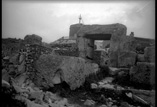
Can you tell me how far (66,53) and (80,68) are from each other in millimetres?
3179

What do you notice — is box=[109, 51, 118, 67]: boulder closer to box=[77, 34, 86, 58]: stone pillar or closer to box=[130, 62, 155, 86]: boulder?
box=[77, 34, 86, 58]: stone pillar

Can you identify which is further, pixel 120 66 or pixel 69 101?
pixel 120 66

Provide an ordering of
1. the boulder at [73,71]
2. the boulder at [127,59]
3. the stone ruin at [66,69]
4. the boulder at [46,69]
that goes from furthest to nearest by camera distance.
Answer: the boulder at [127,59]
the boulder at [73,71]
the boulder at [46,69]
the stone ruin at [66,69]

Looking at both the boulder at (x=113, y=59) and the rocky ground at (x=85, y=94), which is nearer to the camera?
the rocky ground at (x=85, y=94)

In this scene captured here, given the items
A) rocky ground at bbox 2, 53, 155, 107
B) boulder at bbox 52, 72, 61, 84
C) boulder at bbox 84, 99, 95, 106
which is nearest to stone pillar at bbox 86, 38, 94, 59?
rocky ground at bbox 2, 53, 155, 107

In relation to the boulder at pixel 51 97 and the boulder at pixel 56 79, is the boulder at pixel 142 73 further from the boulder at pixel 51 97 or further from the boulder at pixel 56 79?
the boulder at pixel 51 97

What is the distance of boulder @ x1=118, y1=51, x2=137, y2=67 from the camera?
7000mm

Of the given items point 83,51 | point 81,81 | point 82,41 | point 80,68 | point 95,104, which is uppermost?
point 82,41

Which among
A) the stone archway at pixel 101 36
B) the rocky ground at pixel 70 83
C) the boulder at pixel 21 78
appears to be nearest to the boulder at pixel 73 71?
the rocky ground at pixel 70 83

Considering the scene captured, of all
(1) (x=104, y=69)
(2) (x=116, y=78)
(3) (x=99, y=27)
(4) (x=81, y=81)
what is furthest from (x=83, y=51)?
(4) (x=81, y=81)

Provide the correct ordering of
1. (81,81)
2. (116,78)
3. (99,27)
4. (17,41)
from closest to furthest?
(81,81)
(116,78)
(99,27)
(17,41)

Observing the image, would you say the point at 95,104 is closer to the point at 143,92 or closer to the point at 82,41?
the point at 143,92

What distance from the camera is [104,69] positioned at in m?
6.59

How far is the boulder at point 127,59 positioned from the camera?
7000 millimetres
